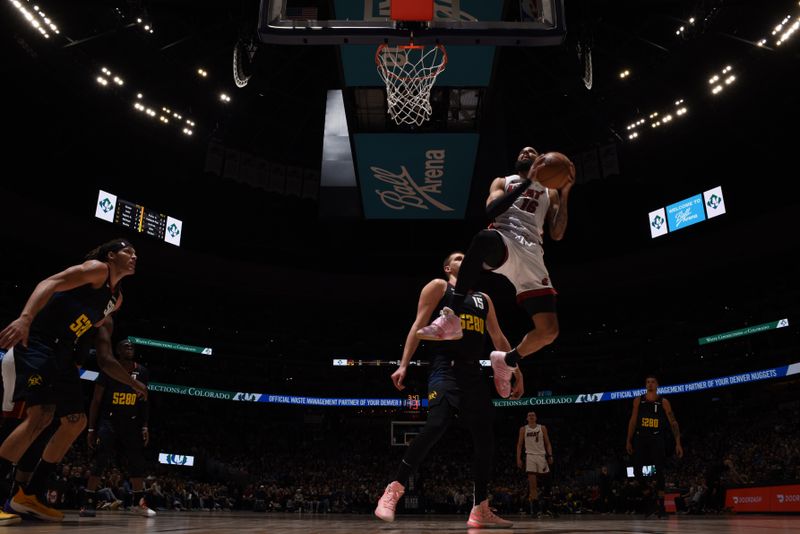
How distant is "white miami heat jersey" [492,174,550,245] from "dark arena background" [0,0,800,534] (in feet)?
28.1

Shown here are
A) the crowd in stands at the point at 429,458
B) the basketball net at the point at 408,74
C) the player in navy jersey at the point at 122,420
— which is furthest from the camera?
the crowd in stands at the point at 429,458

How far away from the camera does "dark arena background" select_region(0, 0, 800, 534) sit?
18016 millimetres

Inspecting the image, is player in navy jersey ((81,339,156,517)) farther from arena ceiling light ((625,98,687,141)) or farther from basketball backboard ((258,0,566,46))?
arena ceiling light ((625,98,687,141))

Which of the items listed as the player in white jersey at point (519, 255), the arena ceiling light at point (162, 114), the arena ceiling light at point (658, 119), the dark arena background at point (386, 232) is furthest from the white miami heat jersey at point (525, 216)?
the arena ceiling light at point (162, 114)

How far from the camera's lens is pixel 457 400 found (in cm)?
489

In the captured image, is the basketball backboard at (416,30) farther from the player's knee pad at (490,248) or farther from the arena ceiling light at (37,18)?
the arena ceiling light at (37,18)

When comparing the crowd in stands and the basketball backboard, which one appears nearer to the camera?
the basketball backboard

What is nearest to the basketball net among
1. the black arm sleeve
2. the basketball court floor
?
the black arm sleeve

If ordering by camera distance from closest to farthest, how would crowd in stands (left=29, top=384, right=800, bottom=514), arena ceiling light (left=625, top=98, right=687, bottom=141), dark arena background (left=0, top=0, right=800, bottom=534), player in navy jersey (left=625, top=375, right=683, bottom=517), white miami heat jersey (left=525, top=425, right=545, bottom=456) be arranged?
player in navy jersey (left=625, top=375, right=683, bottom=517) → white miami heat jersey (left=525, top=425, right=545, bottom=456) → dark arena background (left=0, top=0, right=800, bottom=534) → crowd in stands (left=29, top=384, right=800, bottom=514) → arena ceiling light (left=625, top=98, right=687, bottom=141)

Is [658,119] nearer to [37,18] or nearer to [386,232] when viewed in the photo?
[386,232]

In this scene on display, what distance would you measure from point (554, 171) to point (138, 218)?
25176 millimetres

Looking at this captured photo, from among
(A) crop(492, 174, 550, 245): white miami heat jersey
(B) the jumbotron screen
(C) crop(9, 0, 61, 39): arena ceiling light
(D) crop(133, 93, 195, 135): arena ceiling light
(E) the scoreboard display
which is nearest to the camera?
(A) crop(492, 174, 550, 245): white miami heat jersey

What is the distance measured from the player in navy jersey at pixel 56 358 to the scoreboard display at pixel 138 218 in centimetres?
2226

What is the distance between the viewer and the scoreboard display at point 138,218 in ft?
81.8
